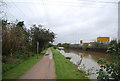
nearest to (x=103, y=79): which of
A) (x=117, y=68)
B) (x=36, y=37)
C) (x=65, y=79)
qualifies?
(x=117, y=68)

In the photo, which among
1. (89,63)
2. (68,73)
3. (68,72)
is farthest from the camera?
(89,63)

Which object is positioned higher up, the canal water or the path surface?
the path surface

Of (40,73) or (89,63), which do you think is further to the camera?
(89,63)

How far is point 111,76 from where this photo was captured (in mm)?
3379

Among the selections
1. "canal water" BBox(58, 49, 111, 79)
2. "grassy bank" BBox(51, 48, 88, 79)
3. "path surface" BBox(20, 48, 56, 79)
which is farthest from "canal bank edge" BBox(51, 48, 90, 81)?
"canal water" BBox(58, 49, 111, 79)

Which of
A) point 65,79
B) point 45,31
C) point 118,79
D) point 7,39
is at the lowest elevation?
point 65,79

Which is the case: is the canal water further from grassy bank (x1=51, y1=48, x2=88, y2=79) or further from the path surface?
the path surface

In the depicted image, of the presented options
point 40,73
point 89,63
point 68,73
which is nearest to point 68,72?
point 68,73

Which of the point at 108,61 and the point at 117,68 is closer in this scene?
the point at 117,68

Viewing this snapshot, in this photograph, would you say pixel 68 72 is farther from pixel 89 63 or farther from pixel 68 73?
pixel 89 63

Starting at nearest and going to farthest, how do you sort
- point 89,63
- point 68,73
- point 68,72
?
1. point 68,73
2. point 68,72
3. point 89,63

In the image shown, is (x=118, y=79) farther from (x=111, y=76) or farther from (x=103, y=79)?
(x=103, y=79)

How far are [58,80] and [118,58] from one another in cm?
331

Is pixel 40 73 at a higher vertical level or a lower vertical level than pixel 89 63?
higher
